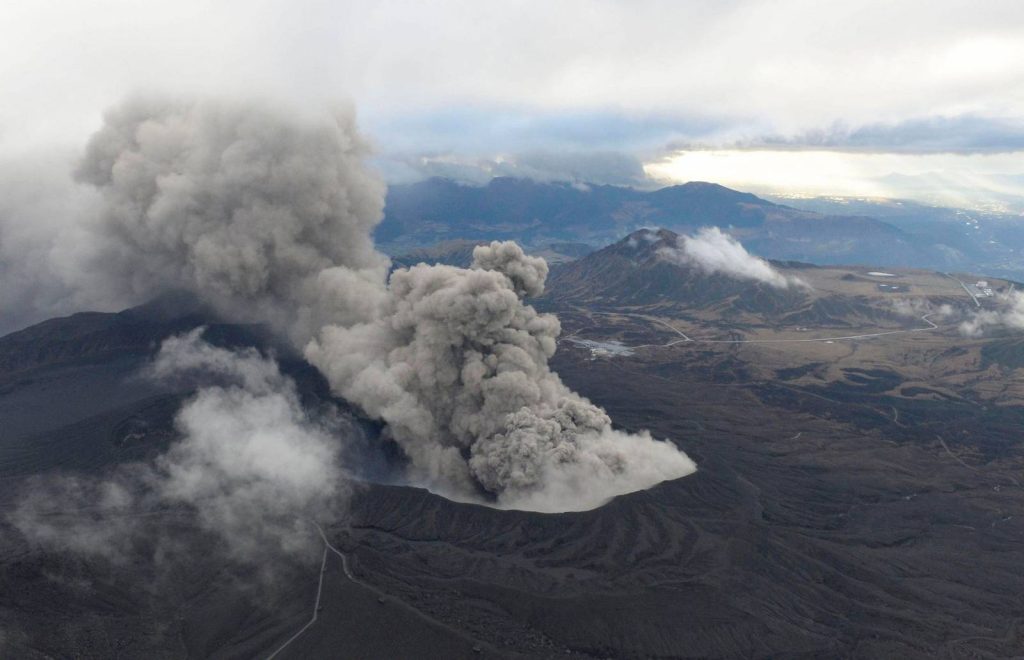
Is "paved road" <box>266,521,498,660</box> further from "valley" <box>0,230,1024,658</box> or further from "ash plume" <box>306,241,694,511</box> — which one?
"ash plume" <box>306,241,694,511</box>

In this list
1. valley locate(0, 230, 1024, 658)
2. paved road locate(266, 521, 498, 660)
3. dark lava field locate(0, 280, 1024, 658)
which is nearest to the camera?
paved road locate(266, 521, 498, 660)

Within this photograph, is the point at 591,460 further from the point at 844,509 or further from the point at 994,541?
the point at 994,541

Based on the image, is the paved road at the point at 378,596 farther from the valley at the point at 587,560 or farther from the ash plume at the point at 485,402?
the ash plume at the point at 485,402

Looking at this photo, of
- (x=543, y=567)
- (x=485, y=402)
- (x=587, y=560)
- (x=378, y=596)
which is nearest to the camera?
(x=378, y=596)

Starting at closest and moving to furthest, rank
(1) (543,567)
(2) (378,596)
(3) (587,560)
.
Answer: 1. (2) (378,596)
2. (1) (543,567)
3. (3) (587,560)

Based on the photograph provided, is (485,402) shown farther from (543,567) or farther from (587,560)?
(587,560)

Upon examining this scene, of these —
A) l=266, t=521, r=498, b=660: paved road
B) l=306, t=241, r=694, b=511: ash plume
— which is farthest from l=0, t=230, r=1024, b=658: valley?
l=306, t=241, r=694, b=511: ash plume

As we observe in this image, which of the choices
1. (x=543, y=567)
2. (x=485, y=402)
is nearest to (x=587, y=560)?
(x=543, y=567)

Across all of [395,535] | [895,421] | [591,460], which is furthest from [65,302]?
[895,421]
